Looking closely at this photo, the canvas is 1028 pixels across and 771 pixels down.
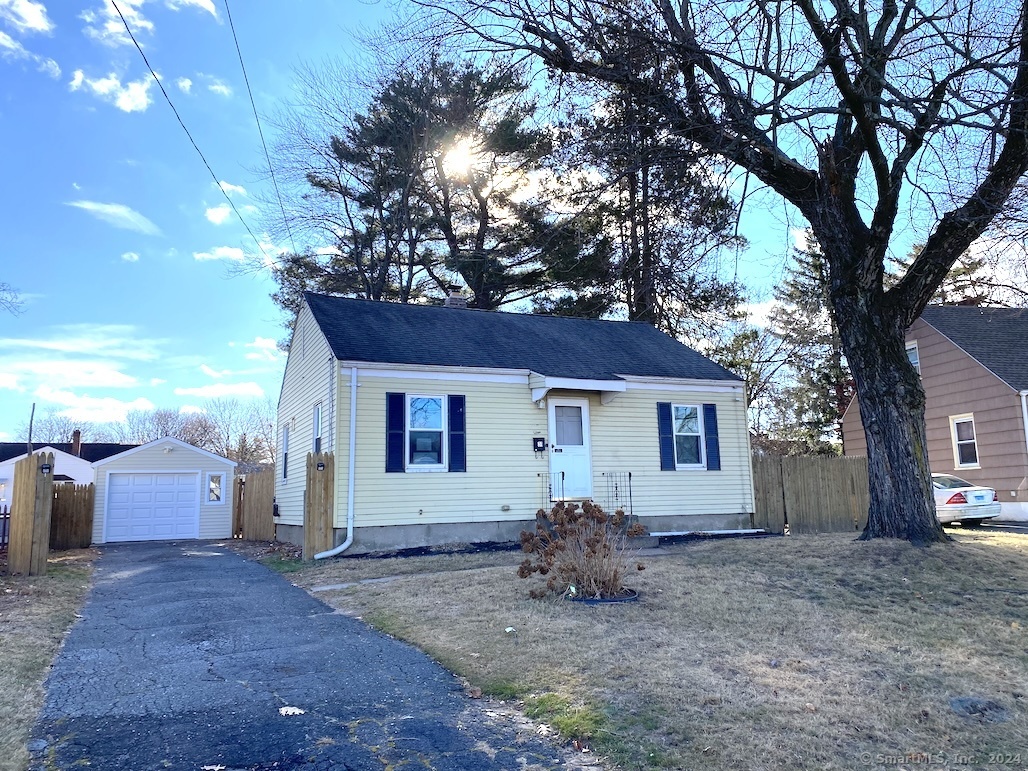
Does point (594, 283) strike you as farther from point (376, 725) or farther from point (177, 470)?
point (376, 725)

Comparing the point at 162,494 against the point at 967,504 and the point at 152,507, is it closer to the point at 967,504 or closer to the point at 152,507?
the point at 152,507

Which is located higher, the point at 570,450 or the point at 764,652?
the point at 570,450

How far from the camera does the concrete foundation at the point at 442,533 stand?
12547mm

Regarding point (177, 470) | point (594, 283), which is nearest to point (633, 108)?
point (594, 283)

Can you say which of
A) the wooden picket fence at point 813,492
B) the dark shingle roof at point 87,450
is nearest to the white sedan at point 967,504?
the wooden picket fence at point 813,492

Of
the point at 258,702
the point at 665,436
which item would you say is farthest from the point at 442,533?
the point at 258,702

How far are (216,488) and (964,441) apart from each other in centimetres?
2119

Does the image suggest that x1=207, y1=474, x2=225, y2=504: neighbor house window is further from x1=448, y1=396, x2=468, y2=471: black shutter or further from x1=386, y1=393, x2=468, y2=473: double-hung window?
x1=448, y1=396, x2=468, y2=471: black shutter

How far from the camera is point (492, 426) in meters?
13.8

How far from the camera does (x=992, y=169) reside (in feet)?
29.7

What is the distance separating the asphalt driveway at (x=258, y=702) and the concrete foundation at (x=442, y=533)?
4.95 meters

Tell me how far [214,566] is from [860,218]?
37.0 ft

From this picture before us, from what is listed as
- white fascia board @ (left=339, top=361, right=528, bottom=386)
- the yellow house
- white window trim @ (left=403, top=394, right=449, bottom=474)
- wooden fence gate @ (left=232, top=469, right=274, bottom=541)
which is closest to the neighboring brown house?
the yellow house

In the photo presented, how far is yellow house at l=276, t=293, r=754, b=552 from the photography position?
1285 centimetres
